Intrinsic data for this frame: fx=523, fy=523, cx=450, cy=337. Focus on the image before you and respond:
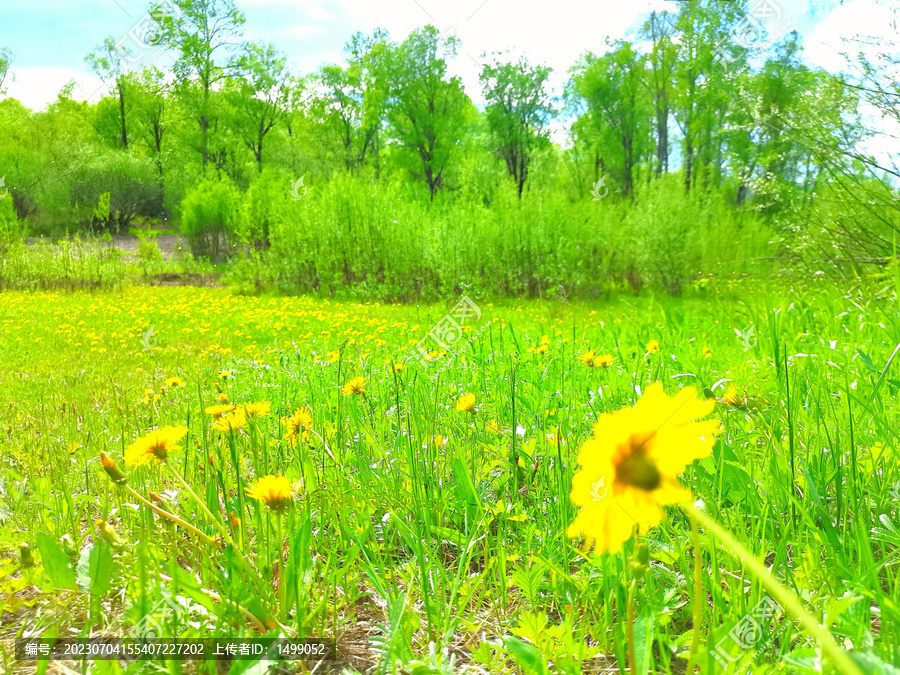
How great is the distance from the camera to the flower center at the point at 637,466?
17.6 inches

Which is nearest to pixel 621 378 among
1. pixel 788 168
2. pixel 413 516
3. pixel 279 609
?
pixel 413 516

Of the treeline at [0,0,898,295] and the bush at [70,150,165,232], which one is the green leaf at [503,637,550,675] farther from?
the bush at [70,150,165,232]

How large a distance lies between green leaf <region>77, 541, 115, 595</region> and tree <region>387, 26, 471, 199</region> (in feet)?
72.9

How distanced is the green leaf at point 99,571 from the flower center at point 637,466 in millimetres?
893

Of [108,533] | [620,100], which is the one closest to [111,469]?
[108,533]

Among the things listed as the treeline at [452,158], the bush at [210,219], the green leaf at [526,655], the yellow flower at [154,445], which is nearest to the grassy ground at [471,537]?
the green leaf at [526,655]

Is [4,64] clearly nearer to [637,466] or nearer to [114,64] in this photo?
[114,64]

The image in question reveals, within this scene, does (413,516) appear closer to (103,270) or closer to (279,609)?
(279,609)

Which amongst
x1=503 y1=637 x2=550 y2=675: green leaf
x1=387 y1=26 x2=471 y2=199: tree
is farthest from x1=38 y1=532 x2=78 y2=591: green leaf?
x1=387 y1=26 x2=471 y2=199: tree

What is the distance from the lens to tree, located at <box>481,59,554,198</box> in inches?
870

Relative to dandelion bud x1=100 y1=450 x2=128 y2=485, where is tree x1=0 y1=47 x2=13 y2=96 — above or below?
above

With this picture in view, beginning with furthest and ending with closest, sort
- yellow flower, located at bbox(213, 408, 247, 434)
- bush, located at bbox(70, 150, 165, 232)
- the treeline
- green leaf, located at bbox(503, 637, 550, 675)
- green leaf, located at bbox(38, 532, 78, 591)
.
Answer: bush, located at bbox(70, 150, 165, 232) → the treeline → yellow flower, located at bbox(213, 408, 247, 434) → green leaf, located at bbox(38, 532, 78, 591) → green leaf, located at bbox(503, 637, 550, 675)

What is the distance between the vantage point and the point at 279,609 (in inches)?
36.4

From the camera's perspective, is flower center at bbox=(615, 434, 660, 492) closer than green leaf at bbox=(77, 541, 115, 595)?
Yes
